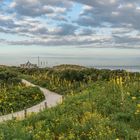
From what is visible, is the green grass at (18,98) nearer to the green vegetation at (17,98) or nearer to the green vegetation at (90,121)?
the green vegetation at (17,98)

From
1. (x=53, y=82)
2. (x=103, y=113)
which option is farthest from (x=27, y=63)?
(x=103, y=113)

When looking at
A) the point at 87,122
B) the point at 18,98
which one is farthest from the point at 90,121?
the point at 18,98

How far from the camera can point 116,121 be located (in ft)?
43.1

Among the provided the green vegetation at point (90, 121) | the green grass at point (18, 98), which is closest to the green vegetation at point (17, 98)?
the green grass at point (18, 98)

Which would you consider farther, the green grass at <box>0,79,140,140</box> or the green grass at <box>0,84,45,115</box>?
the green grass at <box>0,84,45,115</box>

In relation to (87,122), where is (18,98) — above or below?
below

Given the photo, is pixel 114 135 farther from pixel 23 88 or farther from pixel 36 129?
pixel 23 88

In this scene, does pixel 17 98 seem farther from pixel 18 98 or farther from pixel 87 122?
pixel 87 122

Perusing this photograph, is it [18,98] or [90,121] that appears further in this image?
[18,98]

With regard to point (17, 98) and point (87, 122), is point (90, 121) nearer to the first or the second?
point (87, 122)

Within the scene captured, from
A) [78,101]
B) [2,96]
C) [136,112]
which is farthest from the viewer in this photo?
[2,96]

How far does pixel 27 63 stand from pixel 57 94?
31.2m

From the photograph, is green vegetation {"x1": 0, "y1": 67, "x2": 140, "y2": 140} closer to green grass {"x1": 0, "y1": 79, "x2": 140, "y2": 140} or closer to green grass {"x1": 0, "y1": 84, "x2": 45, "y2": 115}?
green grass {"x1": 0, "y1": 79, "x2": 140, "y2": 140}

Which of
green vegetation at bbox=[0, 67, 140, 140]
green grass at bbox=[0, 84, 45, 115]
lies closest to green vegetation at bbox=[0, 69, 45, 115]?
green grass at bbox=[0, 84, 45, 115]
